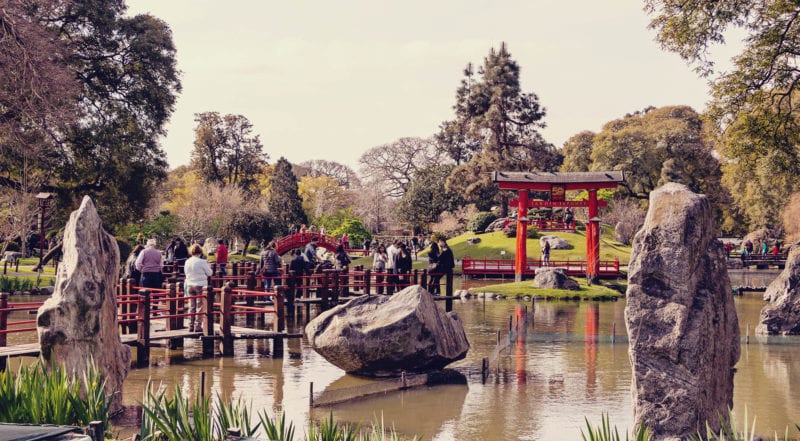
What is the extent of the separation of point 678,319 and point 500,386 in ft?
18.2

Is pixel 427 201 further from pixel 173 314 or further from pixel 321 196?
pixel 173 314

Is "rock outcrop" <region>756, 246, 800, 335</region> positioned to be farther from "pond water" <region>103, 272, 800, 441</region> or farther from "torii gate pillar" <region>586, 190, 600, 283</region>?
"torii gate pillar" <region>586, 190, 600, 283</region>

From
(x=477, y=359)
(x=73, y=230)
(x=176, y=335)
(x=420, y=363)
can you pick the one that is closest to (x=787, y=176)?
(x=477, y=359)

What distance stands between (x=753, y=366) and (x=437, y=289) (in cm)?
1445

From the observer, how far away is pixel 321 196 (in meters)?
82.2

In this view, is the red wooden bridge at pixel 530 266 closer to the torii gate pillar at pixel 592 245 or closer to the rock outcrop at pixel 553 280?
the torii gate pillar at pixel 592 245

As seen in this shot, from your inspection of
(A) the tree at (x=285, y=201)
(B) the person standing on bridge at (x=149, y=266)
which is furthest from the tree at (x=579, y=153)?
(B) the person standing on bridge at (x=149, y=266)

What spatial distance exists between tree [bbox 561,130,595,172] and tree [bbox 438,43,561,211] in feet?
29.3

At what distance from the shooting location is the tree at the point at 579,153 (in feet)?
260

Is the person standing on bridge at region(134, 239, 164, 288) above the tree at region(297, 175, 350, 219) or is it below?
below

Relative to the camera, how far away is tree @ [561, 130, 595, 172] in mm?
79188

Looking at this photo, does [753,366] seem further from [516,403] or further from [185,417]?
[185,417]

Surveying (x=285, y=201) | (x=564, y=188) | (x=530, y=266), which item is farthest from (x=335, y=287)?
(x=285, y=201)

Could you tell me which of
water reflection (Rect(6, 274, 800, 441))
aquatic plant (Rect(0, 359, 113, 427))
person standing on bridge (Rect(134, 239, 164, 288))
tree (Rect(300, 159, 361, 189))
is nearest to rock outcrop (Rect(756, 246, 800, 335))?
water reflection (Rect(6, 274, 800, 441))
